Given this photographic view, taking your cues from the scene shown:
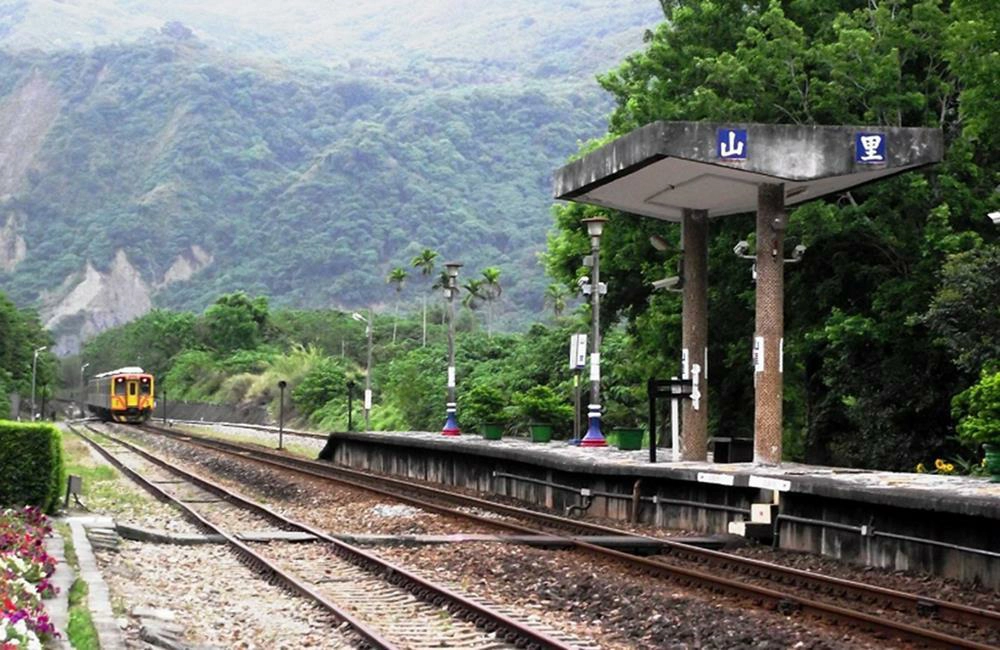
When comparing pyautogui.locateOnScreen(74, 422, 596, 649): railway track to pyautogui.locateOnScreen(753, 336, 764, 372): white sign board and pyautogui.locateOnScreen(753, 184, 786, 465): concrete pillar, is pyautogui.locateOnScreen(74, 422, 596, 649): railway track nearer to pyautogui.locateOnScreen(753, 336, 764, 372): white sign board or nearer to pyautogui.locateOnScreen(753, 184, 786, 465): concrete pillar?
pyautogui.locateOnScreen(753, 184, 786, 465): concrete pillar

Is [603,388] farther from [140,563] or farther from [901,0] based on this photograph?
[140,563]

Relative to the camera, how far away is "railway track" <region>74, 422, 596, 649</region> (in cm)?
1086

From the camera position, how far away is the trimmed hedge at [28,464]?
18.6m

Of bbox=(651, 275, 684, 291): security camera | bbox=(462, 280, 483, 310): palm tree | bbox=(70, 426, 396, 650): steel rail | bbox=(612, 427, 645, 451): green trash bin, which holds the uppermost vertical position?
bbox=(462, 280, 483, 310): palm tree

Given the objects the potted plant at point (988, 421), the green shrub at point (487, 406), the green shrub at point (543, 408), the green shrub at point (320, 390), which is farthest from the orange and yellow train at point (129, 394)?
the potted plant at point (988, 421)

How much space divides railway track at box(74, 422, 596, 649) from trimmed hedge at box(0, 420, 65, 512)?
7.28 ft

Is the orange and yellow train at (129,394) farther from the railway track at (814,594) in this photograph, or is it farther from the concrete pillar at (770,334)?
the railway track at (814,594)

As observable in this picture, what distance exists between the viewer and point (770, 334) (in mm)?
20859

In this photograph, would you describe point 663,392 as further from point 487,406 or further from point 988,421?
point 487,406

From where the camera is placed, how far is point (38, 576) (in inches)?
460

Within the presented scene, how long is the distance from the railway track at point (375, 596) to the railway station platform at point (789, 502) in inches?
179

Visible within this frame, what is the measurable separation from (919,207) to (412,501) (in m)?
10.3

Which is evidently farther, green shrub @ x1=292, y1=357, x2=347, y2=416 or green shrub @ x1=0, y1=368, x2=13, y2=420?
green shrub @ x1=292, y1=357, x2=347, y2=416

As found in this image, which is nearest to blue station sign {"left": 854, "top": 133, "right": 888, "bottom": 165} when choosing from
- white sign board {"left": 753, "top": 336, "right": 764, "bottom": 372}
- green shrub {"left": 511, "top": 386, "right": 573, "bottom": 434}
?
white sign board {"left": 753, "top": 336, "right": 764, "bottom": 372}
